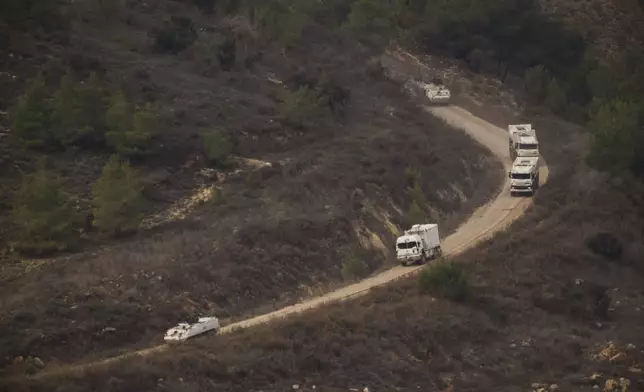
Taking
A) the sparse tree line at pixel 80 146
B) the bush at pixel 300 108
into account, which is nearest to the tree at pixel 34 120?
the sparse tree line at pixel 80 146

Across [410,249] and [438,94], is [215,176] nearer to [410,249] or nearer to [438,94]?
[410,249]

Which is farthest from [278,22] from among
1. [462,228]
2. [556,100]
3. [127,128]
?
[462,228]

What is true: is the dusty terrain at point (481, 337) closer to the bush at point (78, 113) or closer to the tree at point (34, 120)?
the bush at point (78, 113)

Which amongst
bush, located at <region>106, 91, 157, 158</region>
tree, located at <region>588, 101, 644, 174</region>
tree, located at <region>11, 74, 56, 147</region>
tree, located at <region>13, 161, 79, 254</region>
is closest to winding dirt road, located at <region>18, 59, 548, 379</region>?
tree, located at <region>588, 101, 644, 174</region>

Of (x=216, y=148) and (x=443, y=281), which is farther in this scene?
(x=216, y=148)

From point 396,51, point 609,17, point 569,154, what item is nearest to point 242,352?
point 569,154

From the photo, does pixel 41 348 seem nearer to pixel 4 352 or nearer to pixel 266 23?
pixel 4 352
